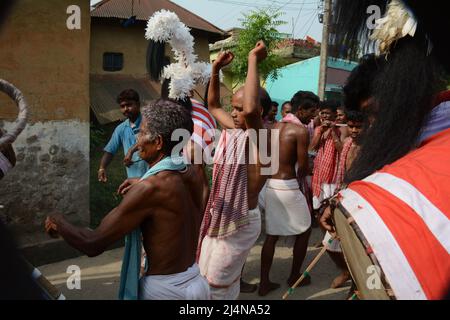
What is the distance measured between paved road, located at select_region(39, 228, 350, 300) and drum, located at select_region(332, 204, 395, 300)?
3.08 meters

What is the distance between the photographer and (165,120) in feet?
7.16

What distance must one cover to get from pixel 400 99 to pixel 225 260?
2.30 metres

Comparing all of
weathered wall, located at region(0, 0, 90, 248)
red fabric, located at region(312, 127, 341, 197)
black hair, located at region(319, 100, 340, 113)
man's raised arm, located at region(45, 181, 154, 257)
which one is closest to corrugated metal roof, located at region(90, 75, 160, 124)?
black hair, located at region(319, 100, 340, 113)

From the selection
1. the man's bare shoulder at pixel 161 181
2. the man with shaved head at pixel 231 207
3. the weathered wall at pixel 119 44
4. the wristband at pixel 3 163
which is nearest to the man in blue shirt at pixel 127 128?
the man with shaved head at pixel 231 207

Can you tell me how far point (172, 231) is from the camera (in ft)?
7.00

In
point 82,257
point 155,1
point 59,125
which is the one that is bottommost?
point 82,257

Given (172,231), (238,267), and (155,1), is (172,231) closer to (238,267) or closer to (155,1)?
(238,267)

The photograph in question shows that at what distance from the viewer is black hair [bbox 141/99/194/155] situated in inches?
85.3

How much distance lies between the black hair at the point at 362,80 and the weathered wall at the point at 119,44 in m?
11.3

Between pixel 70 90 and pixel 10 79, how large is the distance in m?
0.60

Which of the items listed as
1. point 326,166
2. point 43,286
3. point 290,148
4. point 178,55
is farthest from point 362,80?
point 326,166

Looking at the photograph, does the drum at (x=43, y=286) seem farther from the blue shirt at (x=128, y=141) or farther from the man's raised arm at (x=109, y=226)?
the blue shirt at (x=128, y=141)

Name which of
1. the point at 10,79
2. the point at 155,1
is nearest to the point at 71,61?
the point at 10,79

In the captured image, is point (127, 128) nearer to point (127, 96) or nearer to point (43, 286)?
point (127, 96)
